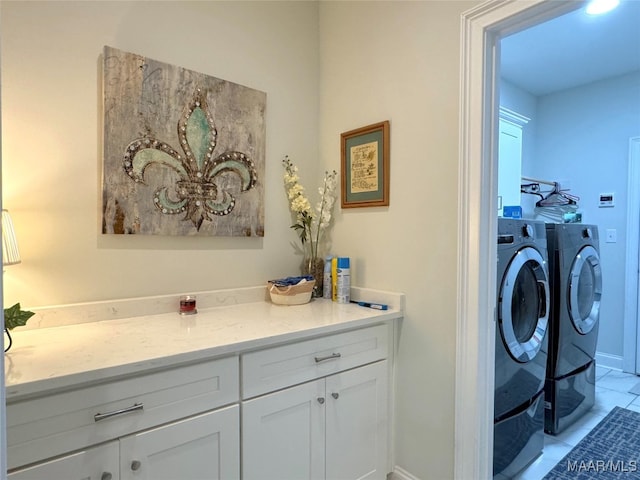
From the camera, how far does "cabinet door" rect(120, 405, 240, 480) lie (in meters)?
1.04

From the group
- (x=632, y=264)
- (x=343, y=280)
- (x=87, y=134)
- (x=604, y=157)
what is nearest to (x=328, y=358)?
(x=343, y=280)

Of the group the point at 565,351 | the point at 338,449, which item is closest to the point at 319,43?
the point at 338,449

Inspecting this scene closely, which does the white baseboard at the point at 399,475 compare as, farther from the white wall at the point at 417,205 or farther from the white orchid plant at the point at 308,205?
the white orchid plant at the point at 308,205

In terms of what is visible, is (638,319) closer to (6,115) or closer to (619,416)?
(619,416)

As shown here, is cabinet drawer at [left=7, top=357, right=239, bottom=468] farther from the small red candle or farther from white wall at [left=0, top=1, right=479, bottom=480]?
white wall at [left=0, top=1, right=479, bottom=480]

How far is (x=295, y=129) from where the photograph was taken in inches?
81.5

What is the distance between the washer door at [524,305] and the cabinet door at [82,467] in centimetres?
155

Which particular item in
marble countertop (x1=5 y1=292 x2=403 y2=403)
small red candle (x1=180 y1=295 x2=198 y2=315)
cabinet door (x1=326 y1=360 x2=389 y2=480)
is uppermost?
small red candle (x1=180 y1=295 x2=198 y2=315)

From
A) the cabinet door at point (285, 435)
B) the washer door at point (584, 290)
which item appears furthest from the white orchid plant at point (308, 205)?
the washer door at point (584, 290)

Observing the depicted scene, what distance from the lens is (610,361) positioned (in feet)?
10.6

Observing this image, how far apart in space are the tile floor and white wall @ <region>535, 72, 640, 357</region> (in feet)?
0.93

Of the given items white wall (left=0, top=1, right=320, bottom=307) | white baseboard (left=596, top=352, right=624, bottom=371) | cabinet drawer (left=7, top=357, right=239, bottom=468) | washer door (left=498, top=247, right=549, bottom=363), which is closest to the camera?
cabinet drawer (left=7, top=357, right=239, bottom=468)

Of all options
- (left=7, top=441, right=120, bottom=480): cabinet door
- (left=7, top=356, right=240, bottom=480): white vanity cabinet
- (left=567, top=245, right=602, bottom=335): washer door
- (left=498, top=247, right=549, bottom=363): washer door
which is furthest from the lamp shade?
(left=567, top=245, right=602, bottom=335): washer door

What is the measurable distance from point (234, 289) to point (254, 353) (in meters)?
0.64
